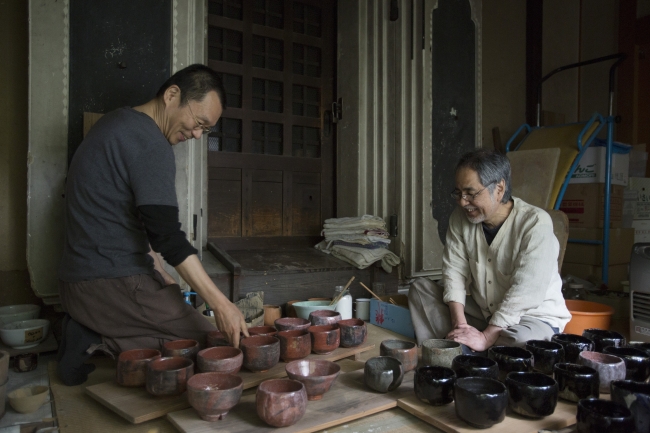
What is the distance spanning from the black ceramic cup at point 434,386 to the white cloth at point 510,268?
672mm

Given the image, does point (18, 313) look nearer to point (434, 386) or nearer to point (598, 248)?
point (434, 386)

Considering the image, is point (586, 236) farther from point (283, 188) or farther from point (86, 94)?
point (86, 94)

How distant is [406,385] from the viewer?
6.02 feet

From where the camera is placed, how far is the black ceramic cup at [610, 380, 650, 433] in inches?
53.2

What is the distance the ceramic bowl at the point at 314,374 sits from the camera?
1.60 metres

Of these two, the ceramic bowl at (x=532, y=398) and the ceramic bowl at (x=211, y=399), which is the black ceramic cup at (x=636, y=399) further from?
the ceramic bowl at (x=211, y=399)

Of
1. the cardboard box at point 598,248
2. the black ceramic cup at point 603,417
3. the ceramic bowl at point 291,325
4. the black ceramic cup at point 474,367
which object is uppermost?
the cardboard box at point 598,248

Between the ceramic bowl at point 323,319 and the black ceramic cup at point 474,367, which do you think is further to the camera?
the ceramic bowl at point 323,319

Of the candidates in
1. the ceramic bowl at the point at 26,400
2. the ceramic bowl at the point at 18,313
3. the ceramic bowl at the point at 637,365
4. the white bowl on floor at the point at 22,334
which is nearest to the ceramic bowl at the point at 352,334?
the ceramic bowl at the point at 637,365

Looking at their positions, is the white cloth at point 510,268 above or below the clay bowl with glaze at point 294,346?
above

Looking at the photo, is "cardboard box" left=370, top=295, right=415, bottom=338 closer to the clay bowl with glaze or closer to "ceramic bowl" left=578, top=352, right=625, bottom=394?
the clay bowl with glaze

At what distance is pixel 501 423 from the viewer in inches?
59.5

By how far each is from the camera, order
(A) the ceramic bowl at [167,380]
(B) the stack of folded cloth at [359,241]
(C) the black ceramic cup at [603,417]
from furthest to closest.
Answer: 1. (B) the stack of folded cloth at [359,241]
2. (A) the ceramic bowl at [167,380]
3. (C) the black ceramic cup at [603,417]

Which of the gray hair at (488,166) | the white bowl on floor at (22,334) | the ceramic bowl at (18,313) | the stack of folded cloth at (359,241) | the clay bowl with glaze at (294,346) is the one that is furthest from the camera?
the stack of folded cloth at (359,241)
